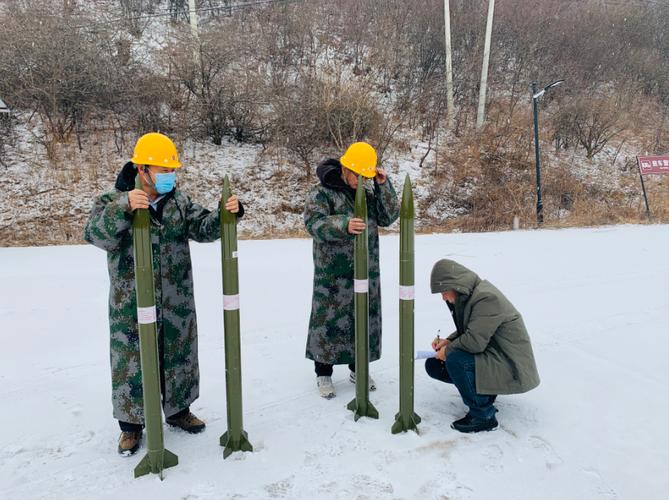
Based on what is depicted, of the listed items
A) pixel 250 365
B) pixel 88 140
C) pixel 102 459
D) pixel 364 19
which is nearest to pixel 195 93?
pixel 88 140

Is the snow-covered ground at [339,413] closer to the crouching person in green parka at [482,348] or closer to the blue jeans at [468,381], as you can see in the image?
the blue jeans at [468,381]

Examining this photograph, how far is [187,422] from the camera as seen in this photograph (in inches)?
116

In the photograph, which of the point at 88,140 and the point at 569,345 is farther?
the point at 88,140

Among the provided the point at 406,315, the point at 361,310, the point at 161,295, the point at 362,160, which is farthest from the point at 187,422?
the point at 362,160

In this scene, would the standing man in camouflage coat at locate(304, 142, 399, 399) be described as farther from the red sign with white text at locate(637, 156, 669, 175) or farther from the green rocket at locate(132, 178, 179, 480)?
the red sign with white text at locate(637, 156, 669, 175)

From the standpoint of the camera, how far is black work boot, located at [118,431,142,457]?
8.77ft

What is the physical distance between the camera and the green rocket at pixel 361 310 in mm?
2939

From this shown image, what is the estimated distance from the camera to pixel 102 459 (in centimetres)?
266

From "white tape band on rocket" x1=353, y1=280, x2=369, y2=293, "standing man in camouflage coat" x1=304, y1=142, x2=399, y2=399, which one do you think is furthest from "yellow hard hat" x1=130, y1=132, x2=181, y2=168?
"white tape band on rocket" x1=353, y1=280, x2=369, y2=293

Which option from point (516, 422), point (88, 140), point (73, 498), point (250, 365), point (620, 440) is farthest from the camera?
point (88, 140)

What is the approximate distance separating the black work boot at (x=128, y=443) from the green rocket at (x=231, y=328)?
1.56 feet

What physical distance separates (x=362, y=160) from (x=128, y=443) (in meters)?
2.16

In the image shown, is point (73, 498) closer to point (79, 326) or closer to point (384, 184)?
point (384, 184)

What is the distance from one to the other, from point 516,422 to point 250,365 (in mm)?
2119
